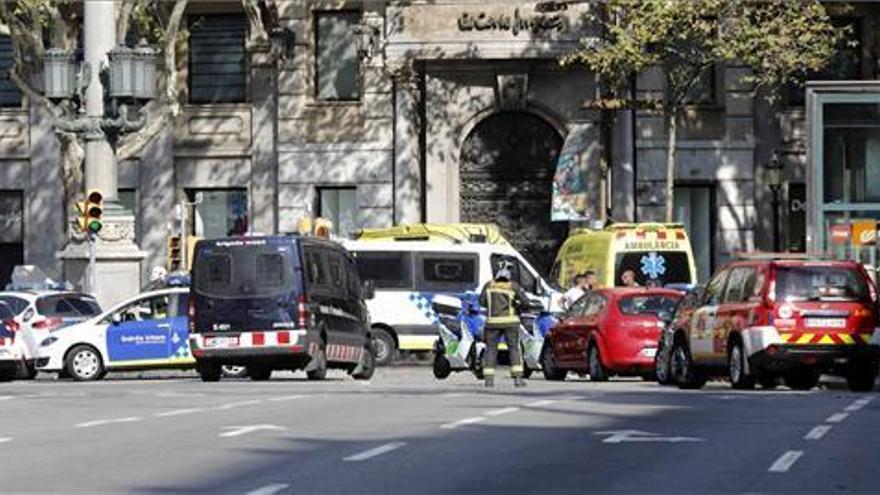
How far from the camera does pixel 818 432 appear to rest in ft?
69.7

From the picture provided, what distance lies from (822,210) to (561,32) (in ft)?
39.8

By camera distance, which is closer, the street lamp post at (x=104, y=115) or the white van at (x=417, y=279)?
the street lamp post at (x=104, y=115)

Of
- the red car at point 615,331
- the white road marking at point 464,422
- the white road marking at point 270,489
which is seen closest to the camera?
the white road marking at point 270,489

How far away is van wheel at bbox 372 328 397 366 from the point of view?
45781 millimetres

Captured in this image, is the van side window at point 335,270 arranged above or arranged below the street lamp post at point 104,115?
below

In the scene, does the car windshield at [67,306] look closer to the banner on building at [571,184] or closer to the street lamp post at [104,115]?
the street lamp post at [104,115]

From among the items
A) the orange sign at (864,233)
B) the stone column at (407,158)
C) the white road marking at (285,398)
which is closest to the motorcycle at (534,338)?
the orange sign at (864,233)

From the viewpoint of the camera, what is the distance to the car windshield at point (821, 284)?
3194 cm

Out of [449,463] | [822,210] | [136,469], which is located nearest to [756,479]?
[449,463]

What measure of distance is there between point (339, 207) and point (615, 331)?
20220 mm

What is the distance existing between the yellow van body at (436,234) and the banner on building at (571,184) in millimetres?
4391

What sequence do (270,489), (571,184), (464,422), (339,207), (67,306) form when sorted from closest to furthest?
(270,489) < (464,422) < (67,306) < (571,184) < (339,207)

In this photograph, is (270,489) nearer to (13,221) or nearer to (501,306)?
(501,306)

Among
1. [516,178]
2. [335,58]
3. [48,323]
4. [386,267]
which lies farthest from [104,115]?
[516,178]
